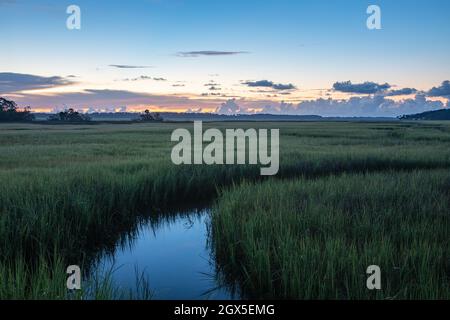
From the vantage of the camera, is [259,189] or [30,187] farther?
[259,189]

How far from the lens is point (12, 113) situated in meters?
86.0

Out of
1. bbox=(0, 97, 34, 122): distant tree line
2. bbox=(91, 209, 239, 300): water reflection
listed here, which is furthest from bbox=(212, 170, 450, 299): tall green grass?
bbox=(0, 97, 34, 122): distant tree line

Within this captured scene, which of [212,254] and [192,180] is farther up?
[192,180]

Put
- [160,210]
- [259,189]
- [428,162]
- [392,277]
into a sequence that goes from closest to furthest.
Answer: [392,277] → [259,189] → [160,210] → [428,162]

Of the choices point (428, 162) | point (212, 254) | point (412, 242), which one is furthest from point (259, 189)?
point (428, 162)

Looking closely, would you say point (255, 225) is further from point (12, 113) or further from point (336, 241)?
point (12, 113)

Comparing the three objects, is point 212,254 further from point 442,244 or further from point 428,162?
point 428,162

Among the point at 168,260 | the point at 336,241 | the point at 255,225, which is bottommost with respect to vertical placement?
the point at 168,260

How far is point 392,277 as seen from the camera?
5051 millimetres

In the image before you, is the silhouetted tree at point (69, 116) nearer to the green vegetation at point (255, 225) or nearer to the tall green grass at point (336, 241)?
the green vegetation at point (255, 225)

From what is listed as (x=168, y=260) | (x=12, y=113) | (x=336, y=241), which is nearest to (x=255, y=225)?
(x=336, y=241)

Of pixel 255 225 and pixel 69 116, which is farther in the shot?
pixel 69 116

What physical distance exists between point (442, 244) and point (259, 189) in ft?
17.0
